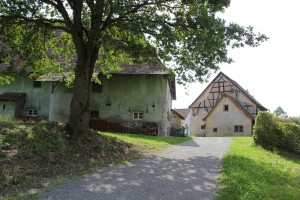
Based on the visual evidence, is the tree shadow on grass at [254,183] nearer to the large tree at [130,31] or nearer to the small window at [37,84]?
the large tree at [130,31]

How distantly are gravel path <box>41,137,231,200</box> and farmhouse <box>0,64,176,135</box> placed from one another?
17.2 meters

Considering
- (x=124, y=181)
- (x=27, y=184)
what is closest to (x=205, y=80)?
(x=124, y=181)

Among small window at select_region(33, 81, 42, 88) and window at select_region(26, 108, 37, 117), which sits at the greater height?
small window at select_region(33, 81, 42, 88)

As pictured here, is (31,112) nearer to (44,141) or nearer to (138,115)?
(138,115)

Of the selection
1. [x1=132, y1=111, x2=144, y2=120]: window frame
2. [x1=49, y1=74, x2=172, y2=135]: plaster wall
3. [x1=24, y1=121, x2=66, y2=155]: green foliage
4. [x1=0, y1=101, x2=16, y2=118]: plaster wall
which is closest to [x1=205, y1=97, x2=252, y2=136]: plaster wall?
[x1=49, y1=74, x2=172, y2=135]: plaster wall

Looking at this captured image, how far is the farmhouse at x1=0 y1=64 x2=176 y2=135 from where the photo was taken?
94.2ft

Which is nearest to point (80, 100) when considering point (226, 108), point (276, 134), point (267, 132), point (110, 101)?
point (267, 132)

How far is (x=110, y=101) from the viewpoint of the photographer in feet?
96.9

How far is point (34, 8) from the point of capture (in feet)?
45.7

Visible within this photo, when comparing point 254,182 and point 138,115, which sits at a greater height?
point 138,115

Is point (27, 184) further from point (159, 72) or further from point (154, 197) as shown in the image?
point (159, 72)

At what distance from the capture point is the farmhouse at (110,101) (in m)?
28.7

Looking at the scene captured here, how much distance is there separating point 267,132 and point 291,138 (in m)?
1.31

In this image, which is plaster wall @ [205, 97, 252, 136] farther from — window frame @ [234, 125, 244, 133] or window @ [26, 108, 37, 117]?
window @ [26, 108, 37, 117]
